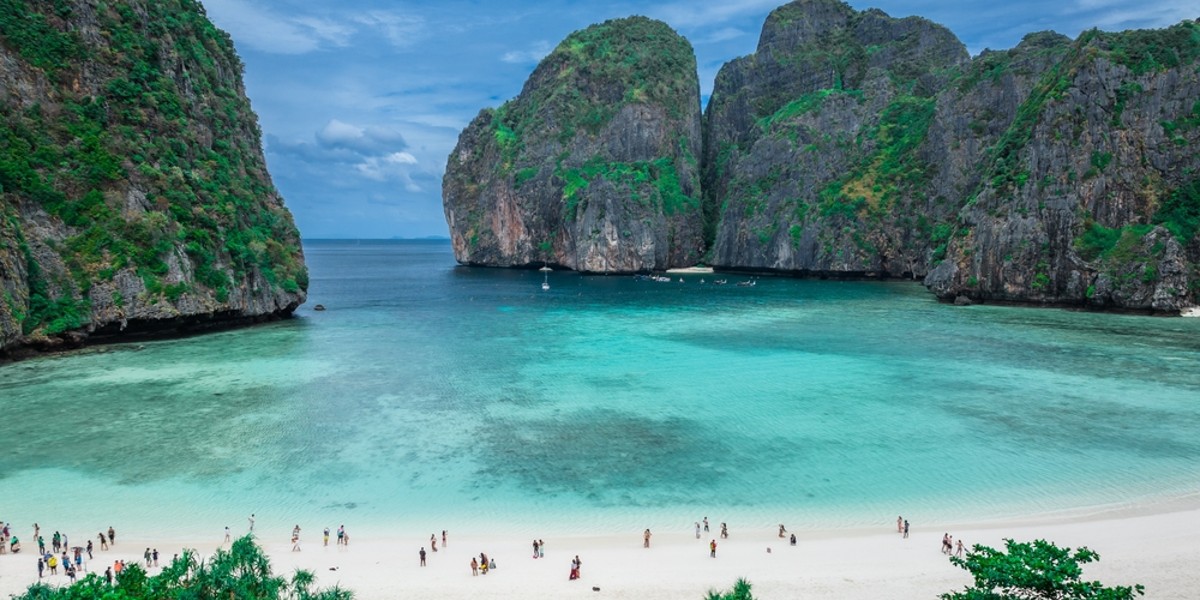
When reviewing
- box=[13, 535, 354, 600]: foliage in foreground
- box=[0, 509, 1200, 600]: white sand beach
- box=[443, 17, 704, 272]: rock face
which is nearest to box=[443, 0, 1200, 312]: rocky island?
box=[443, 17, 704, 272]: rock face

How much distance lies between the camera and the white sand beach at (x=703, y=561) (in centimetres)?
1917

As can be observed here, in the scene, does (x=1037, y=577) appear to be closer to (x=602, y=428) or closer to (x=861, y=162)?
(x=602, y=428)

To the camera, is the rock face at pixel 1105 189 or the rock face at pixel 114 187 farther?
the rock face at pixel 1105 189

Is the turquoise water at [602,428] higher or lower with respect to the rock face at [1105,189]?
lower

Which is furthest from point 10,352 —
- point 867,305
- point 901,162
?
point 901,162

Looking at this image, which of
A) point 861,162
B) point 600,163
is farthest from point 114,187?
point 861,162

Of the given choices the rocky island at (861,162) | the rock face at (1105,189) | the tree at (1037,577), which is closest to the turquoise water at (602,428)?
the rock face at (1105,189)

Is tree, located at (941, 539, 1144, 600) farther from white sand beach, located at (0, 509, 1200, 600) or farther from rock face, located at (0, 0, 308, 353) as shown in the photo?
rock face, located at (0, 0, 308, 353)

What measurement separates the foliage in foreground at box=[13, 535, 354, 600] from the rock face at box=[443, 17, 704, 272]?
12123 cm

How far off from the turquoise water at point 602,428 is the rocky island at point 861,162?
16186mm

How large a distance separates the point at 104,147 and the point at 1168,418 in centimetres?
7613

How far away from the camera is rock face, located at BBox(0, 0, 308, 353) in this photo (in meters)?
48.9

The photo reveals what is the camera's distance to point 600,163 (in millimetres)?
145875

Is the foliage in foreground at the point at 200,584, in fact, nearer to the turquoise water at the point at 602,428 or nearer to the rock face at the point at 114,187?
the turquoise water at the point at 602,428
